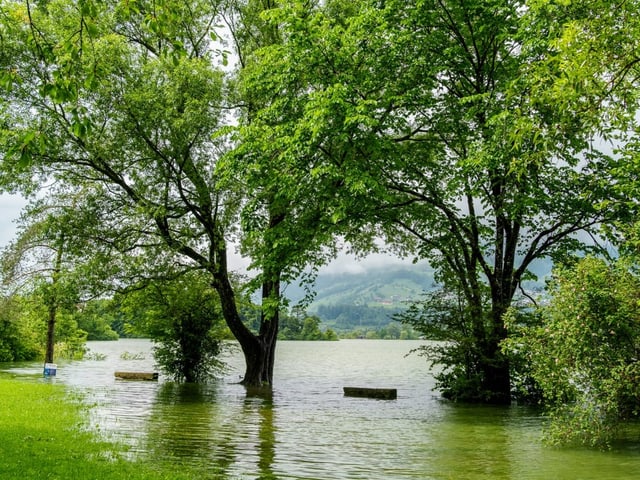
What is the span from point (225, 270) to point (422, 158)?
33.0 ft

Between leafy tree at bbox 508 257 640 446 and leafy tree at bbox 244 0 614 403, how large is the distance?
5126mm

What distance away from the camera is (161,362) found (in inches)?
1177

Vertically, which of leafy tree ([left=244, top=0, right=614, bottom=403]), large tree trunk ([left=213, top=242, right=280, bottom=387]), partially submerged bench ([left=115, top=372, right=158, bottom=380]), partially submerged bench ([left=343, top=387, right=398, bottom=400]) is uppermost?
leafy tree ([left=244, top=0, right=614, bottom=403])

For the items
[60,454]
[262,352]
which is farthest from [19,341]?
[60,454]

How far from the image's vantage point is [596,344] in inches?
467

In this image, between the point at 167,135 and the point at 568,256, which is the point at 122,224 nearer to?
the point at 167,135

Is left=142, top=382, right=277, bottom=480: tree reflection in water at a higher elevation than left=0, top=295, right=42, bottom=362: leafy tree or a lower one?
lower

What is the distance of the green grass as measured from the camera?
8.17 m

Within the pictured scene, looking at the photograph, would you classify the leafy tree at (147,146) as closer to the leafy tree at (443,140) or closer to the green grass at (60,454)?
the leafy tree at (443,140)

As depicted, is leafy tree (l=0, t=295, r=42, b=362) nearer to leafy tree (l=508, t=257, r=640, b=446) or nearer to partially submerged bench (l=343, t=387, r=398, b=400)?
partially submerged bench (l=343, t=387, r=398, b=400)

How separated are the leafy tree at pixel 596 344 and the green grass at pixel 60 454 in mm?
7543

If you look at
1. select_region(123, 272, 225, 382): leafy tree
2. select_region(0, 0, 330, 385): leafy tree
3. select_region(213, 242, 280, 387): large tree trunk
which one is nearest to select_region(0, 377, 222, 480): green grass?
select_region(0, 0, 330, 385): leafy tree

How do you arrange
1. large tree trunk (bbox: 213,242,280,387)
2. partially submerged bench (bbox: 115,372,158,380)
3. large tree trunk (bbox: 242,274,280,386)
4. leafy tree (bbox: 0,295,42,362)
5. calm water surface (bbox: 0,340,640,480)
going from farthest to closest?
leafy tree (bbox: 0,295,42,362) < partially submerged bench (bbox: 115,372,158,380) < large tree trunk (bbox: 242,274,280,386) < large tree trunk (bbox: 213,242,280,387) < calm water surface (bbox: 0,340,640,480)

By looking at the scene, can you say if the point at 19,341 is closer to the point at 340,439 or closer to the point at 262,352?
the point at 262,352
